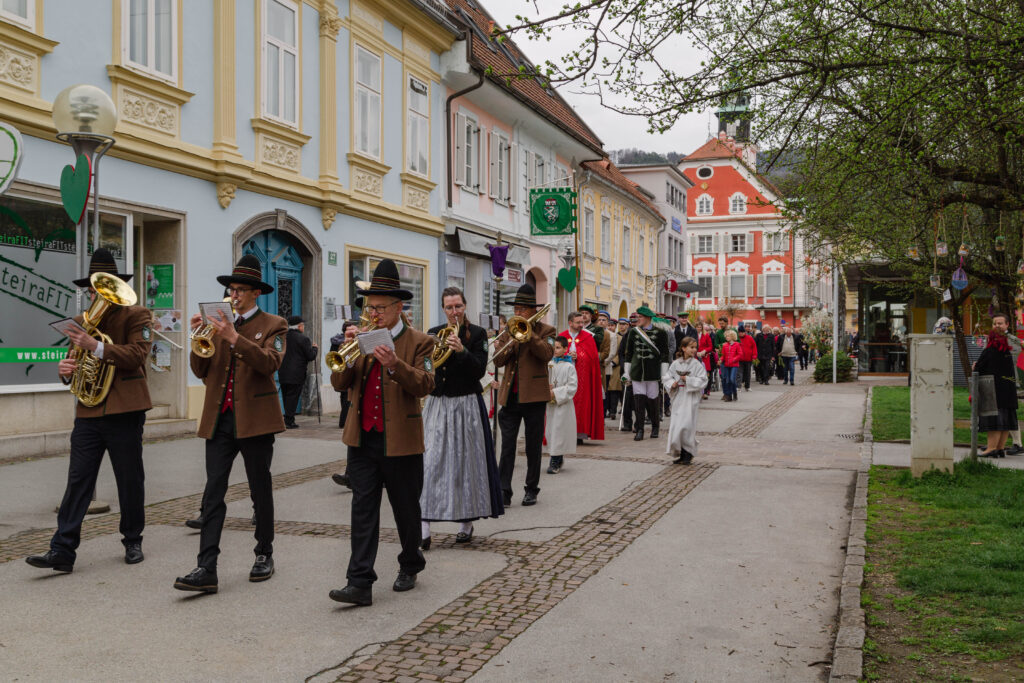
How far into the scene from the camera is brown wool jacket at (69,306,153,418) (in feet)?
20.8

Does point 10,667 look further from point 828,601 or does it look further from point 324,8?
point 324,8

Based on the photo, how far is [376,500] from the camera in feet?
18.3

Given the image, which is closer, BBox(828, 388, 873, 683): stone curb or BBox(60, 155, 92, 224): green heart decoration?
BBox(828, 388, 873, 683): stone curb

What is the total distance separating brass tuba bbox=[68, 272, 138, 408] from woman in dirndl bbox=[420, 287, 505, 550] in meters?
2.11

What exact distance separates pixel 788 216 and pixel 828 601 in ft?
32.2

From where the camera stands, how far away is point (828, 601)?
574 centimetres

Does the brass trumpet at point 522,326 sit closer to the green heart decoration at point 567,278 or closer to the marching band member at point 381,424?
the marching band member at point 381,424

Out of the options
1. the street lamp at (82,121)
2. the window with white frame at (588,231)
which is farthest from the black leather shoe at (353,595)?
the window with white frame at (588,231)

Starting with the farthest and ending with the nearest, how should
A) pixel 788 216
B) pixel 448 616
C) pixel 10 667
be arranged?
pixel 788 216, pixel 448 616, pixel 10 667

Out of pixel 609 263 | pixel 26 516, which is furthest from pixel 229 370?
pixel 609 263

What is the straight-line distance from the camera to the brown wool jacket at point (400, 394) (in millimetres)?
5555

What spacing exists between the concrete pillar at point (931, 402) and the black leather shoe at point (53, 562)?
765cm

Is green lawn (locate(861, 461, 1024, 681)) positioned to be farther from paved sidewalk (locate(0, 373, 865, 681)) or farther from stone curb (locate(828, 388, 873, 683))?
paved sidewalk (locate(0, 373, 865, 681))

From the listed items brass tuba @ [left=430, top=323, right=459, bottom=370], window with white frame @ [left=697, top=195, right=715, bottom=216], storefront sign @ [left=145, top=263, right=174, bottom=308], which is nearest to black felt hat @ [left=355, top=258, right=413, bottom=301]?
brass tuba @ [left=430, top=323, right=459, bottom=370]
